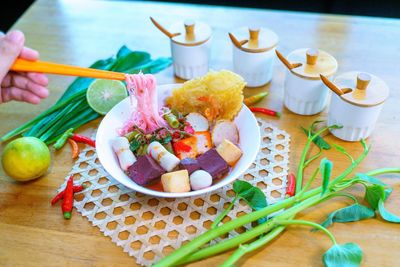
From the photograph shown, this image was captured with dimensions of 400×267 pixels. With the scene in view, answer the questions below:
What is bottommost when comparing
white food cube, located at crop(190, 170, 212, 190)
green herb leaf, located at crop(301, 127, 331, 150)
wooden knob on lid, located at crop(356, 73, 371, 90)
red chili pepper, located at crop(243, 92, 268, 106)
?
green herb leaf, located at crop(301, 127, 331, 150)

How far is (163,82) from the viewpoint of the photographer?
152cm

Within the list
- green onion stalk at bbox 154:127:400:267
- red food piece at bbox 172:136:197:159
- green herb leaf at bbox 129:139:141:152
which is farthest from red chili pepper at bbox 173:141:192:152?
green onion stalk at bbox 154:127:400:267

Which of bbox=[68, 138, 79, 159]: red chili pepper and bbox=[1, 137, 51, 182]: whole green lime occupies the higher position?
bbox=[1, 137, 51, 182]: whole green lime

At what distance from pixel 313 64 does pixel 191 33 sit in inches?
16.4

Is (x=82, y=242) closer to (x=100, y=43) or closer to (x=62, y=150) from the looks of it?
(x=62, y=150)

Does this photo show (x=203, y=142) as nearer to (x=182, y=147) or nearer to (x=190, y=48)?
(x=182, y=147)

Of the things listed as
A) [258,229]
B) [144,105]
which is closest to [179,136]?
[144,105]

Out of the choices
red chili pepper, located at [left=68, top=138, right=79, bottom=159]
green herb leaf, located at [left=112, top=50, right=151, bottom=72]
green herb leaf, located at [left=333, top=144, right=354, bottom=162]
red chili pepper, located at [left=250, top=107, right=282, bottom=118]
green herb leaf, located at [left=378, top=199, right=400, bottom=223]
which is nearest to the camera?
green herb leaf, located at [left=378, top=199, right=400, bottom=223]

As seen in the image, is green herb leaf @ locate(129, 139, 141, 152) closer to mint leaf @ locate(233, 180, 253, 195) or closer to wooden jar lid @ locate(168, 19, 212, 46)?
mint leaf @ locate(233, 180, 253, 195)

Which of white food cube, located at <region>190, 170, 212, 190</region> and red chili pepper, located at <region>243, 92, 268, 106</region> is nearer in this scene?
white food cube, located at <region>190, 170, 212, 190</region>

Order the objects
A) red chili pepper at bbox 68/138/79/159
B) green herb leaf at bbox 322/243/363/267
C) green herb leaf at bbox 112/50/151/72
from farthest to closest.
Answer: green herb leaf at bbox 112/50/151/72 < red chili pepper at bbox 68/138/79/159 < green herb leaf at bbox 322/243/363/267

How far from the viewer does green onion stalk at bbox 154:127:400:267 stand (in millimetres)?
Result: 922

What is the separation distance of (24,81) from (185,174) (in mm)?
553

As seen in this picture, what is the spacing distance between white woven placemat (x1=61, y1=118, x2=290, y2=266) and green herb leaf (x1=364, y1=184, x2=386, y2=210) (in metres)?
0.20
